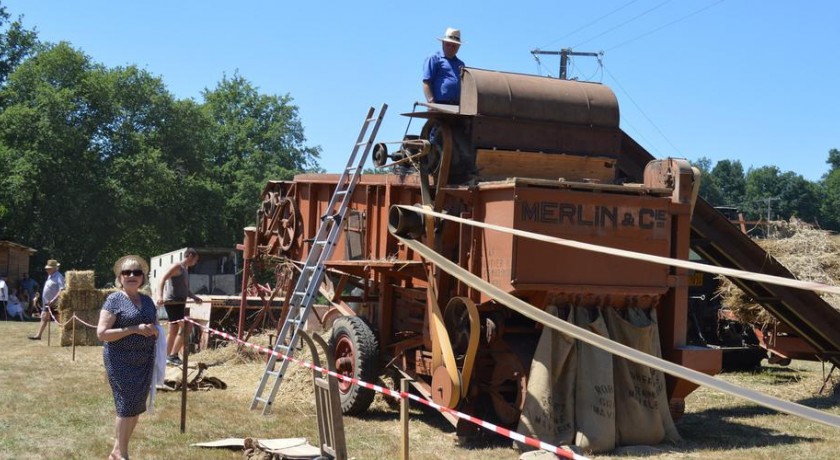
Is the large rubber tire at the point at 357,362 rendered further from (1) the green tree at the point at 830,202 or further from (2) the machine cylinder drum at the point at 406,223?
(1) the green tree at the point at 830,202

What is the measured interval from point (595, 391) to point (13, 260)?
99.3ft

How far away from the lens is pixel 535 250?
8062 millimetres

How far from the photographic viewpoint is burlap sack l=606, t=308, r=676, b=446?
326 inches

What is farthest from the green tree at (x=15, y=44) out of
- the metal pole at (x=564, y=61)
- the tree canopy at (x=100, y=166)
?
the metal pole at (x=564, y=61)

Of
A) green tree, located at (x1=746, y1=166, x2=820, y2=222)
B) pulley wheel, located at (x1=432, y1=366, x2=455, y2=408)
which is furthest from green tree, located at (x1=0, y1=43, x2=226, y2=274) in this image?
green tree, located at (x1=746, y1=166, x2=820, y2=222)

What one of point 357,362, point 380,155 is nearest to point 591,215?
point 380,155

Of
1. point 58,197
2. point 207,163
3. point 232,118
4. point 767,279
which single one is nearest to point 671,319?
point 767,279

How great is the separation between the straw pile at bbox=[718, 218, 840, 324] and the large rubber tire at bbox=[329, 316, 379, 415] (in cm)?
583

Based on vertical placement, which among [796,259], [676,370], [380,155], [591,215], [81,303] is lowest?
[81,303]

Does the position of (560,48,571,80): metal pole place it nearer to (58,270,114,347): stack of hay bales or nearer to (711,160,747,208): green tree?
(58,270,114,347): stack of hay bales

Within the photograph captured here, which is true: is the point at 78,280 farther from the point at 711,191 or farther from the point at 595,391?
the point at 711,191

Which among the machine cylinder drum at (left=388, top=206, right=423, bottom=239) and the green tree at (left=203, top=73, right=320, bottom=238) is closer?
the machine cylinder drum at (left=388, top=206, right=423, bottom=239)

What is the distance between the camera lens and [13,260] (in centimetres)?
3391

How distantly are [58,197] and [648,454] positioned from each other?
122 ft
